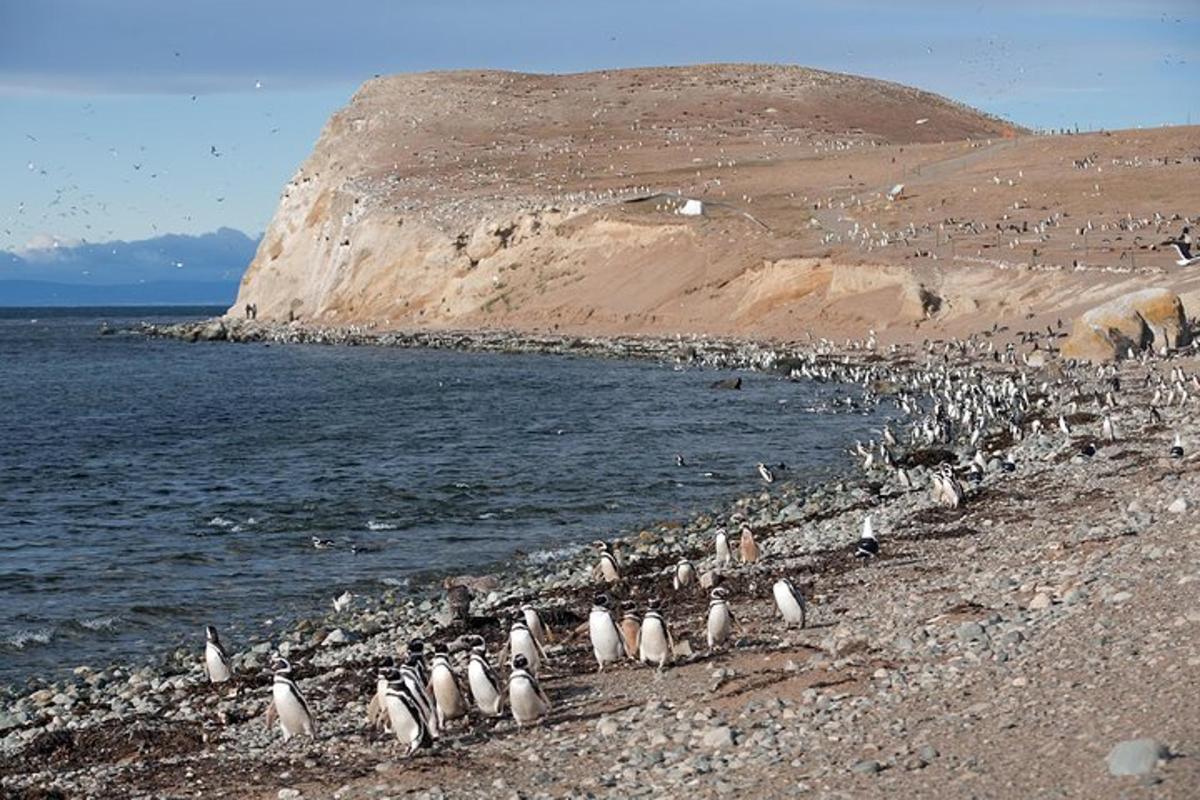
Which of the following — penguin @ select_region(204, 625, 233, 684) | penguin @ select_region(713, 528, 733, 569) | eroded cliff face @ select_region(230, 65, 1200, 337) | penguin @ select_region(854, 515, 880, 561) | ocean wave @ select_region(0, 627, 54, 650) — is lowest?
ocean wave @ select_region(0, 627, 54, 650)

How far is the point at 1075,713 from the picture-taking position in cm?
965

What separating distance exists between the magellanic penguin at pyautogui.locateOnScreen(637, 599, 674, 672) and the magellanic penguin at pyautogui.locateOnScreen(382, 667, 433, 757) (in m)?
2.49

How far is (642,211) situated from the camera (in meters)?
83.7

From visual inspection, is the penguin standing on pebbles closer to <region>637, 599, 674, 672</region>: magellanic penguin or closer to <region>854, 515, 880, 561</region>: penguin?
<region>637, 599, 674, 672</region>: magellanic penguin

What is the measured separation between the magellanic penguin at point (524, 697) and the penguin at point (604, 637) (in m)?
1.82

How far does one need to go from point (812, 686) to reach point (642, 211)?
72929 mm

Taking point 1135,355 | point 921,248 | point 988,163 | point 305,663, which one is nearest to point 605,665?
point 305,663

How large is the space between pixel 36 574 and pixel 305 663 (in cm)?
915

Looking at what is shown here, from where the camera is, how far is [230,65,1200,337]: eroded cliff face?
2518 inches

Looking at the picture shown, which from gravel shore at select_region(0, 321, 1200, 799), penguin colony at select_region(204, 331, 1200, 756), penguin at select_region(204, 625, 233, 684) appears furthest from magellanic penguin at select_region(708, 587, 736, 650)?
penguin at select_region(204, 625, 233, 684)

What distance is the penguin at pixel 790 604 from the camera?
14.4 m

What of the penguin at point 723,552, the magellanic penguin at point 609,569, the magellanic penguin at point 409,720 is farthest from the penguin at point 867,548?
the magellanic penguin at point 409,720

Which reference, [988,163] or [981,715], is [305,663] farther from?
[988,163]

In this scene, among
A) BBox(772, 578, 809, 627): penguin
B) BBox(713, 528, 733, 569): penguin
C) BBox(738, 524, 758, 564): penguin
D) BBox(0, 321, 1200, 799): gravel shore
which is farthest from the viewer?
BBox(713, 528, 733, 569): penguin
